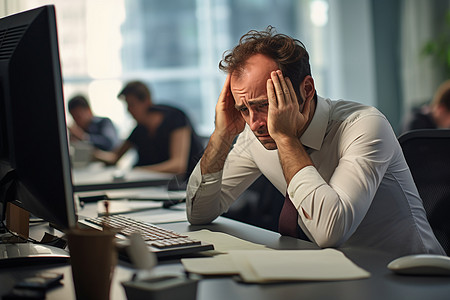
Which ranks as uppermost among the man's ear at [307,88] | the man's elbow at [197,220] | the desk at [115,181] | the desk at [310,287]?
the man's ear at [307,88]

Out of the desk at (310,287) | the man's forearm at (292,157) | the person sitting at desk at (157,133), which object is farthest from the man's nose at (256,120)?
the person sitting at desk at (157,133)

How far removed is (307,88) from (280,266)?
2.23 ft

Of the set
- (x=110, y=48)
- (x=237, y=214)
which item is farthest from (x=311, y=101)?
(x=110, y=48)

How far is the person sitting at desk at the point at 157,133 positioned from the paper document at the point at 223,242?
2.42 meters

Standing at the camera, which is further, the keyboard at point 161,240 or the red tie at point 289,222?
the red tie at point 289,222

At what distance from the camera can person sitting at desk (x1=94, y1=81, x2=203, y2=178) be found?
3969 millimetres

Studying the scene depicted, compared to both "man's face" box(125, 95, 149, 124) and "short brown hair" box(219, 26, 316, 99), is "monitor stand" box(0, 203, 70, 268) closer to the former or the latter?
"short brown hair" box(219, 26, 316, 99)

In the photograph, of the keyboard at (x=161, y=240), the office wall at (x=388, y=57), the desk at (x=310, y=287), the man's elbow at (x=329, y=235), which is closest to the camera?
the desk at (x=310, y=287)

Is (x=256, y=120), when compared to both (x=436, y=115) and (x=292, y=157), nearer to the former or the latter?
(x=292, y=157)

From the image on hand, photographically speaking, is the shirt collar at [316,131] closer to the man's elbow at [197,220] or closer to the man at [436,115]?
the man's elbow at [197,220]

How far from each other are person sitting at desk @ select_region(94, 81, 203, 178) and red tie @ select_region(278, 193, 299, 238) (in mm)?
2398

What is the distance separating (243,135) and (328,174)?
1.34ft

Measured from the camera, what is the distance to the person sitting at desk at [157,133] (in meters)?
3.97

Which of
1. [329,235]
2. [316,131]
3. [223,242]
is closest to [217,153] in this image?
[316,131]
